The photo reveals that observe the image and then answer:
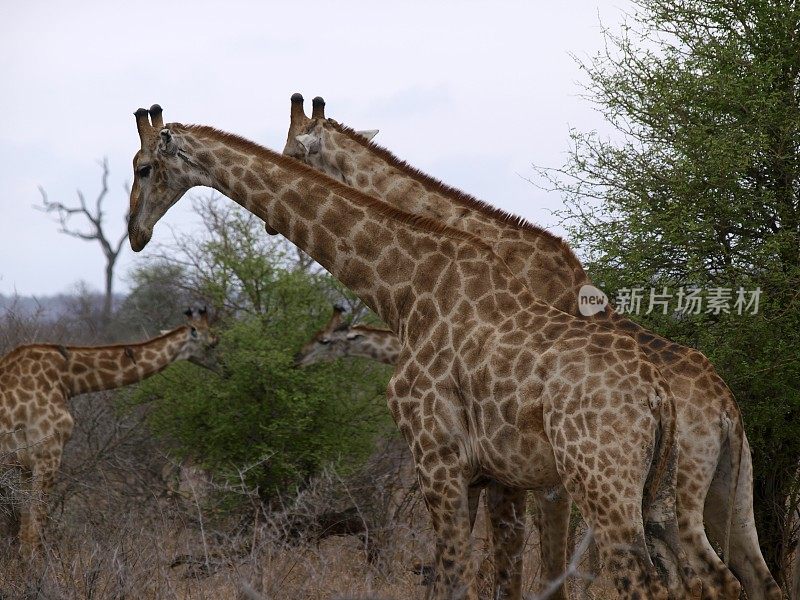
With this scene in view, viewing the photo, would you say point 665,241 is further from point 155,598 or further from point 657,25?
point 155,598

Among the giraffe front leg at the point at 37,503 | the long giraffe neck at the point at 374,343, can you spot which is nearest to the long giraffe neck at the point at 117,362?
the giraffe front leg at the point at 37,503

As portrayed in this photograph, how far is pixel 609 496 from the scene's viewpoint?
454 centimetres

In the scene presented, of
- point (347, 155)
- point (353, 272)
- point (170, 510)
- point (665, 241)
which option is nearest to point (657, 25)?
point (665, 241)

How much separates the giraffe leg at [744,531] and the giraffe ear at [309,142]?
3.42m

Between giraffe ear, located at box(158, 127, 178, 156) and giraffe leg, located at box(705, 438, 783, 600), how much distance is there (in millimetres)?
3587

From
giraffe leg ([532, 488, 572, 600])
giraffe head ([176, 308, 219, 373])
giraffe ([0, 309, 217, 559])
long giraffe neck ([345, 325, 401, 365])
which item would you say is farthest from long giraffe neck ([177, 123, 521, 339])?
long giraffe neck ([345, 325, 401, 365])

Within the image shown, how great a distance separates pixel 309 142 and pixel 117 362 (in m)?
3.76

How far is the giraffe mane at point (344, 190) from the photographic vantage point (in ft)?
18.8

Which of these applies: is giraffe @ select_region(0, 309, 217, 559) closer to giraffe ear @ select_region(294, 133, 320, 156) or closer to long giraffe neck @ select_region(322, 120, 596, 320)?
giraffe ear @ select_region(294, 133, 320, 156)

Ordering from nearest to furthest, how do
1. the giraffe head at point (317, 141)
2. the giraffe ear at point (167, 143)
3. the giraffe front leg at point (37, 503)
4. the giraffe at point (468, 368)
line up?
the giraffe at point (468, 368)
the giraffe ear at point (167, 143)
the giraffe head at point (317, 141)
the giraffe front leg at point (37, 503)

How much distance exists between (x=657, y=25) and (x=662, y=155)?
3.90 feet

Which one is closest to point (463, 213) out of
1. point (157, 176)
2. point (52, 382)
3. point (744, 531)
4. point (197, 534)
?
point (157, 176)

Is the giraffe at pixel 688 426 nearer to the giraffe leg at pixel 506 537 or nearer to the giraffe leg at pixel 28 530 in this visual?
the giraffe leg at pixel 506 537

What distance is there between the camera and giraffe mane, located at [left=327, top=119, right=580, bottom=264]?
6410 millimetres
